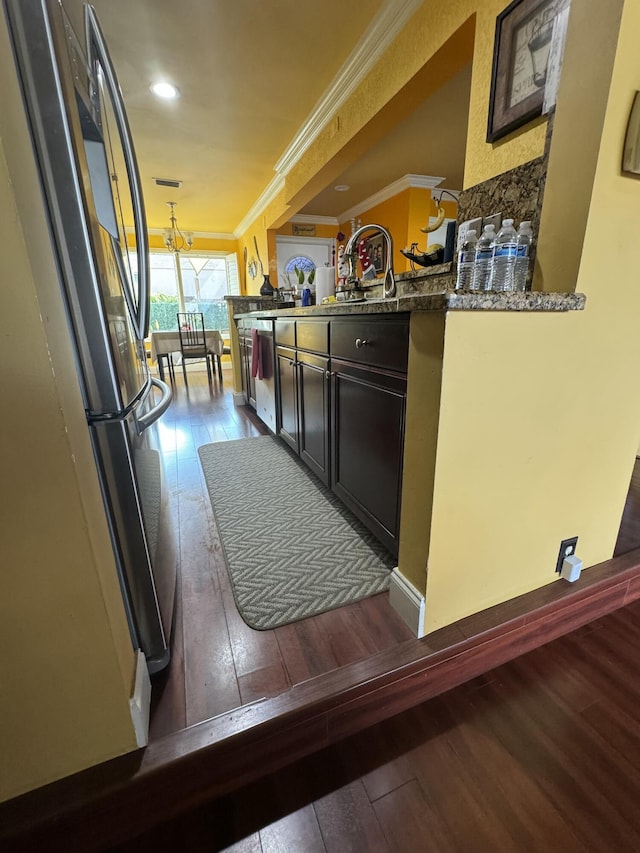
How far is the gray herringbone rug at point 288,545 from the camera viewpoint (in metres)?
1.18

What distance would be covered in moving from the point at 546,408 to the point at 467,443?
271mm

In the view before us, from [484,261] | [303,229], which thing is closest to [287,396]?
[484,261]

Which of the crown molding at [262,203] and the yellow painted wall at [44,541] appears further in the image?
the crown molding at [262,203]

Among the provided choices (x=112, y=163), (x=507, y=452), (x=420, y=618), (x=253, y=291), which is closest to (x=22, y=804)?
(x=420, y=618)

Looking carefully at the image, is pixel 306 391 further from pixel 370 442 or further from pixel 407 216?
pixel 407 216

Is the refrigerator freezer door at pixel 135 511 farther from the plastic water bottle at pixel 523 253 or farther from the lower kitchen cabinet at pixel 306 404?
the plastic water bottle at pixel 523 253

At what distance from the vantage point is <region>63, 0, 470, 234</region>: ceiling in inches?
76.5

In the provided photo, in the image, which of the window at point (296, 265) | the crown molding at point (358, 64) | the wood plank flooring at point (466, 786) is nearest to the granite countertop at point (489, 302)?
the wood plank flooring at point (466, 786)

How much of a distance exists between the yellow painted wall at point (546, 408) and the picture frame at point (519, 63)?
247mm

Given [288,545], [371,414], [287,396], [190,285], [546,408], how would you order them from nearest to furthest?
[546,408] < [371,414] < [288,545] < [287,396] < [190,285]

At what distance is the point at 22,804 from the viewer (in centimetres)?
67

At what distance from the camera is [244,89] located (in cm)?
258

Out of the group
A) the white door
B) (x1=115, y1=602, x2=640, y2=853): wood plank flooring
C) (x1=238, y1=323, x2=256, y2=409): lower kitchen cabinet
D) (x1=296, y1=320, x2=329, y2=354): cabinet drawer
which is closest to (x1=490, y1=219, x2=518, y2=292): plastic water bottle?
(x1=296, y1=320, x2=329, y2=354): cabinet drawer

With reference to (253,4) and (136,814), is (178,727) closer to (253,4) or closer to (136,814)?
(136,814)
